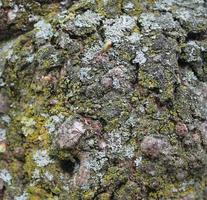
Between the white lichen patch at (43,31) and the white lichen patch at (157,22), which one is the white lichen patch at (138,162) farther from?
the white lichen patch at (43,31)

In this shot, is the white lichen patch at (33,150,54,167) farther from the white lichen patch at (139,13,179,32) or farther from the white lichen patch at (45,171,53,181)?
the white lichen patch at (139,13,179,32)

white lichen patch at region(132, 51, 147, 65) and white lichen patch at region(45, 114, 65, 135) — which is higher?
white lichen patch at region(132, 51, 147, 65)

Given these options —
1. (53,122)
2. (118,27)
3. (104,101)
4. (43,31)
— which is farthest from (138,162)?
(43,31)

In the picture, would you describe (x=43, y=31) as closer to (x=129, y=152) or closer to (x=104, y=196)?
(x=129, y=152)

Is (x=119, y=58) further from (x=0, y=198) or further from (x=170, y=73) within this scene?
(x=0, y=198)

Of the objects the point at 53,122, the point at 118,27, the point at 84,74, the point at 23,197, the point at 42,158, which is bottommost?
the point at 23,197

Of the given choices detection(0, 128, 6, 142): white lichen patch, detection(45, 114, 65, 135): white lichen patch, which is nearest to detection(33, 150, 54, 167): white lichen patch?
detection(45, 114, 65, 135): white lichen patch

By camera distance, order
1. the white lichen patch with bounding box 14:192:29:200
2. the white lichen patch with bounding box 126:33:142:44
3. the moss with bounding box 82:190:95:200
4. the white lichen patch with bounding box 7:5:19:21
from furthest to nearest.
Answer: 1. the white lichen patch with bounding box 7:5:19:21
2. the white lichen patch with bounding box 126:33:142:44
3. the white lichen patch with bounding box 14:192:29:200
4. the moss with bounding box 82:190:95:200

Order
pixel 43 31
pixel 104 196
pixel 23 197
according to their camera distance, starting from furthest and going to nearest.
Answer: pixel 43 31
pixel 23 197
pixel 104 196

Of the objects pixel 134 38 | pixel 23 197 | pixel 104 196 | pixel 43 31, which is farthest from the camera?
pixel 43 31
